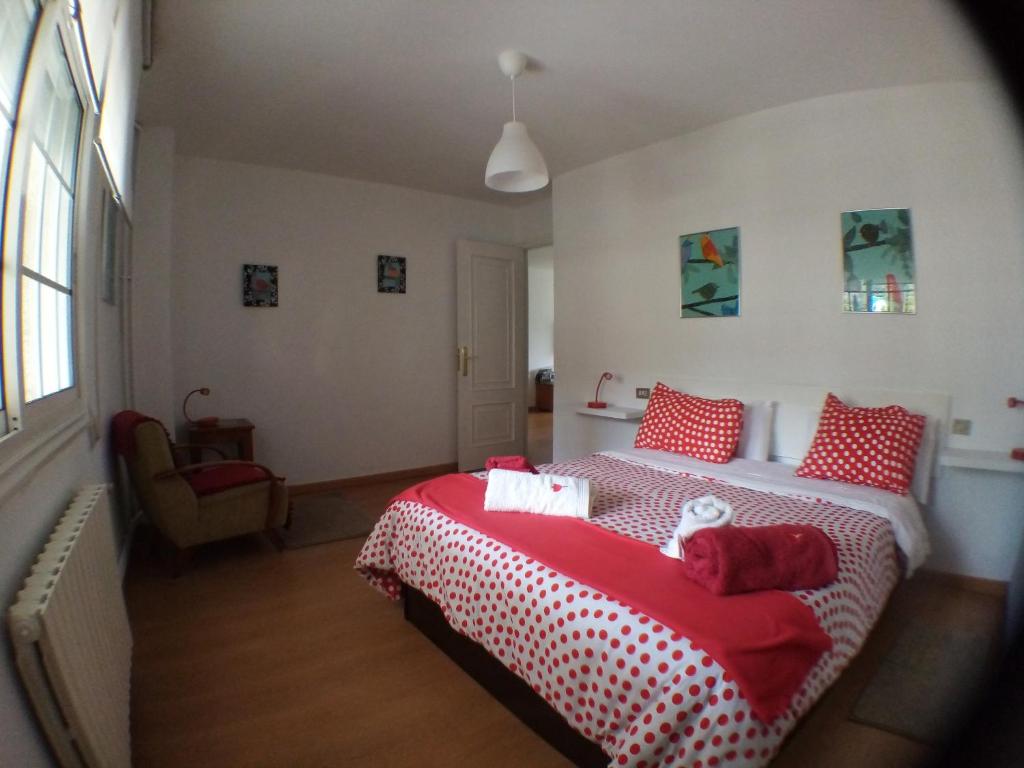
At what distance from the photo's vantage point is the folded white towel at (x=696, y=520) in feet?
5.13

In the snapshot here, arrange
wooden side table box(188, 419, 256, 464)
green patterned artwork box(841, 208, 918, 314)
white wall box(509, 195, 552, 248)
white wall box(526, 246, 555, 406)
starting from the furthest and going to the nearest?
white wall box(526, 246, 555, 406) < white wall box(509, 195, 552, 248) < wooden side table box(188, 419, 256, 464) < green patterned artwork box(841, 208, 918, 314)

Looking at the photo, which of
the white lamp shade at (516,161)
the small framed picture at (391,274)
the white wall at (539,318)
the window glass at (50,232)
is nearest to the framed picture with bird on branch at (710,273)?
the white lamp shade at (516,161)

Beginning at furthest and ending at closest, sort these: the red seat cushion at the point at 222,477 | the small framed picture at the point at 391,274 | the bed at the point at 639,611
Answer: the small framed picture at the point at 391,274, the red seat cushion at the point at 222,477, the bed at the point at 639,611

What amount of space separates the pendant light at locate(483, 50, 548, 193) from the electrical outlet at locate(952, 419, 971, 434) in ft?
7.40

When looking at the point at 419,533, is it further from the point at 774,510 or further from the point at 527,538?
the point at 774,510

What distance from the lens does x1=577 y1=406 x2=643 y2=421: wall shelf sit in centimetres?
352

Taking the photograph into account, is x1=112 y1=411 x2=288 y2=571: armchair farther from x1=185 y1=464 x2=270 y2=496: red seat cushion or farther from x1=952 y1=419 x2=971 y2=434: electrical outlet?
x1=952 y1=419 x2=971 y2=434: electrical outlet

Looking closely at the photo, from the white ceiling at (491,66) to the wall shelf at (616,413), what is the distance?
182 centimetres

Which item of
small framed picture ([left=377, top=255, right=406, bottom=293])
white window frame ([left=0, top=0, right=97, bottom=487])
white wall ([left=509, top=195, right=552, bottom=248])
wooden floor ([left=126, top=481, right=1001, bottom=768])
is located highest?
white wall ([left=509, top=195, right=552, bottom=248])

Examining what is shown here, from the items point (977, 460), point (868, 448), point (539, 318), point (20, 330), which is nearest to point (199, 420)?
point (20, 330)

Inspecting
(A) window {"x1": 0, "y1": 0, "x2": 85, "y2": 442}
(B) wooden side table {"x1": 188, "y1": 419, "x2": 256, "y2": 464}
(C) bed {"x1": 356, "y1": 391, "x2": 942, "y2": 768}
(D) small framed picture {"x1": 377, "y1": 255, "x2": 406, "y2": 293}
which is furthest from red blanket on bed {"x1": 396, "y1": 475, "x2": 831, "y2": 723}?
(D) small framed picture {"x1": 377, "y1": 255, "x2": 406, "y2": 293}

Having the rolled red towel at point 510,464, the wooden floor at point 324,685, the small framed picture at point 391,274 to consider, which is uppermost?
the small framed picture at point 391,274

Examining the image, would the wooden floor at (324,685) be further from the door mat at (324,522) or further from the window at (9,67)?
the window at (9,67)

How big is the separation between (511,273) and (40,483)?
410 cm
